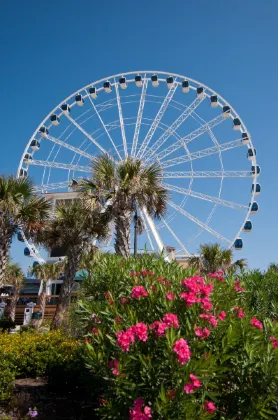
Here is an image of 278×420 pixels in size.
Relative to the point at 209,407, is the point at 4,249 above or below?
above

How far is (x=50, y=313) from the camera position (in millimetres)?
37188

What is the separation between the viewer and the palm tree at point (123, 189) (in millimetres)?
14727

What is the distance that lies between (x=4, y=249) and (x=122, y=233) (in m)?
4.32

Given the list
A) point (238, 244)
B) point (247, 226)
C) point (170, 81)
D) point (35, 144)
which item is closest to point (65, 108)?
point (35, 144)

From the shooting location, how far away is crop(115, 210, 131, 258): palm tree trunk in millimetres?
14265

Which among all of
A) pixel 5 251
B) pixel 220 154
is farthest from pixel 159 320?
pixel 220 154

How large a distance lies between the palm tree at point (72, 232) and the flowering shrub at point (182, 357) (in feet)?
39.8

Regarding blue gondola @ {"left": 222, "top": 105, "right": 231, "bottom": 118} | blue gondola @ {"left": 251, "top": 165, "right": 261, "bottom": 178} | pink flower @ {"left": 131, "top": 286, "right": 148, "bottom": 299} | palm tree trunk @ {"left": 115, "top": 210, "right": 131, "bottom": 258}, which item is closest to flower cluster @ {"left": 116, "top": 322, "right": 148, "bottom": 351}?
pink flower @ {"left": 131, "top": 286, "right": 148, "bottom": 299}

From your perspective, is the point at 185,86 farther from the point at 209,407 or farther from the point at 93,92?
the point at 209,407

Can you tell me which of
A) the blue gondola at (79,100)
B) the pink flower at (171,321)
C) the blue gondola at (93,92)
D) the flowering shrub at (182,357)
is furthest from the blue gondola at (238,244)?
the pink flower at (171,321)

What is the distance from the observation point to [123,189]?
15000mm

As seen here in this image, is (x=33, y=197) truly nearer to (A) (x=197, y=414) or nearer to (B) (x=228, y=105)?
(A) (x=197, y=414)

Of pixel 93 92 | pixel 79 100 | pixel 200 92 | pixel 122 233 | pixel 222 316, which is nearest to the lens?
pixel 222 316

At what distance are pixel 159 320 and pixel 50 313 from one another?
3433cm
